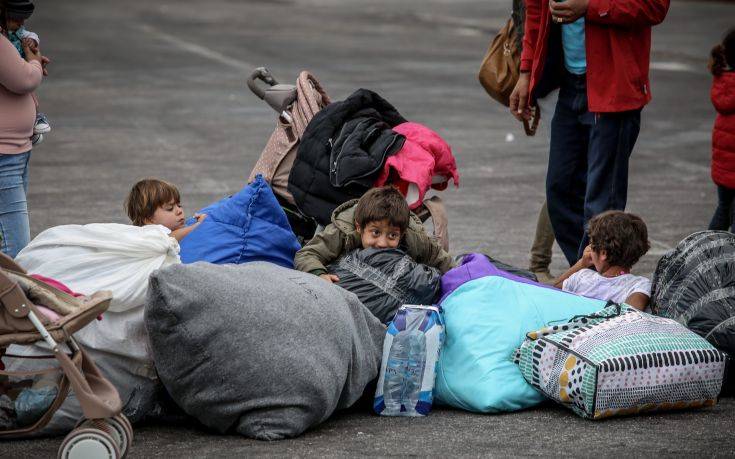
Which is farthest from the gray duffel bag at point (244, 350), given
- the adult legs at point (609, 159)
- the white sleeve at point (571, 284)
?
the adult legs at point (609, 159)

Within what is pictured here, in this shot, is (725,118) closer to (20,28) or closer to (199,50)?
(20,28)

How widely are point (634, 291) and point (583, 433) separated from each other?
104 cm

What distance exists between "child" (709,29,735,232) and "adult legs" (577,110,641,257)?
1194mm

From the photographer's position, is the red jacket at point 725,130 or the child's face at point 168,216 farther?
the red jacket at point 725,130

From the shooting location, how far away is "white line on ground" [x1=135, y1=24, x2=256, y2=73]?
56.6ft

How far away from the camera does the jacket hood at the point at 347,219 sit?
5.36 metres

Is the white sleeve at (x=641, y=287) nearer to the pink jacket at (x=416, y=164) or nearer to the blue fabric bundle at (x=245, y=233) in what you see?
the pink jacket at (x=416, y=164)

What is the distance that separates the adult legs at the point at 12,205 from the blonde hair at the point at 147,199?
0.63 metres

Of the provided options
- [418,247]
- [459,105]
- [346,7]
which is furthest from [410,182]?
[346,7]

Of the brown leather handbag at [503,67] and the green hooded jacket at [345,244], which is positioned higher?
the brown leather handbag at [503,67]

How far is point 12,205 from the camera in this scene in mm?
5539

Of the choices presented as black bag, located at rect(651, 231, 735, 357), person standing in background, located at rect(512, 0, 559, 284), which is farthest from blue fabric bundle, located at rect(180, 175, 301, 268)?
person standing in background, located at rect(512, 0, 559, 284)

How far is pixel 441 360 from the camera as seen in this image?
194 inches

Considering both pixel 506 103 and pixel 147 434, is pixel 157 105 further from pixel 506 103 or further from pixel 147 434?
pixel 147 434
